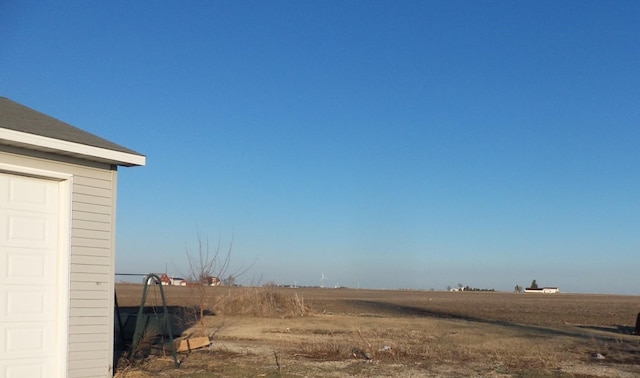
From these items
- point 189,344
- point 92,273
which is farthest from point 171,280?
point 92,273

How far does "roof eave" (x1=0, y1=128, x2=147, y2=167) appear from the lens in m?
9.71

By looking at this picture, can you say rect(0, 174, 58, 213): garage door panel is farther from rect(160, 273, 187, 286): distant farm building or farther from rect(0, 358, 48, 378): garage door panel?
rect(160, 273, 187, 286): distant farm building

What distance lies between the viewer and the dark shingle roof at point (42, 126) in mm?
10123

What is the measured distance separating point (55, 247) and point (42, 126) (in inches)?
73.0

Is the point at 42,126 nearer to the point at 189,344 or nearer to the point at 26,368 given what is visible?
the point at 26,368

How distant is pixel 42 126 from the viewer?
1077 centimetres

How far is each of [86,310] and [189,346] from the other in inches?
207

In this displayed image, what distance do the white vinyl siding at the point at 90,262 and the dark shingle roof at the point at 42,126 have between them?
0.33 meters

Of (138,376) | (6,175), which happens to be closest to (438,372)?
(138,376)

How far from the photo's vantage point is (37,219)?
10273mm

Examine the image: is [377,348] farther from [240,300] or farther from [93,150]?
[240,300]

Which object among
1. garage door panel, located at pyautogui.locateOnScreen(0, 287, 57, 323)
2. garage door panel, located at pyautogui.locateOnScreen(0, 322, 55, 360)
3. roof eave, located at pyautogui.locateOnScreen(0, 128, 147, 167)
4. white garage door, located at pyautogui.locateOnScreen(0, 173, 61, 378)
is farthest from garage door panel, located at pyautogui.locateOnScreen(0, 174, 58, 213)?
garage door panel, located at pyautogui.locateOnScreen(0, 322, 55, 360)

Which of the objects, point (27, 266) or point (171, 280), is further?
point (171, 280)

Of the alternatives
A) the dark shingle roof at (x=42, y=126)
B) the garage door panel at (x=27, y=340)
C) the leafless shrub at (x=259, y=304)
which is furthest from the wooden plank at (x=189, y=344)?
the leafless shrub at (x=259, y=304)
